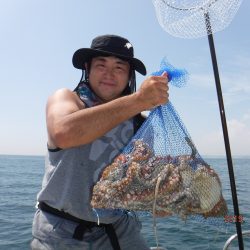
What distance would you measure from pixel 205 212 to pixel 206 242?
9689mm

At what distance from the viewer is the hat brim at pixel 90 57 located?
3.24 m

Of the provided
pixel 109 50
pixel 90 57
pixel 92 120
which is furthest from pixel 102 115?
pixel 90 57

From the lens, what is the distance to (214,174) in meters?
2.55

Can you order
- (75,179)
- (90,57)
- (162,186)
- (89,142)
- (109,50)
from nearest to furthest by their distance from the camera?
(162,186), (89,142), (75,179), (109,50), (90,57)

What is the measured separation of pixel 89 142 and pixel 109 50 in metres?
0.98

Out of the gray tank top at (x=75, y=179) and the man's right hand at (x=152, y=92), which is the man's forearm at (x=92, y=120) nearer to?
the man's right hand at (x=152, y=92)

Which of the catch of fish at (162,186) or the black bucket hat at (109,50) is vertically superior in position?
the black bucket hat at (109,50)

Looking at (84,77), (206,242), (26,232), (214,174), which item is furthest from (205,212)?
(26,232)

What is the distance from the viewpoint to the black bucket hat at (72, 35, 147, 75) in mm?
3232

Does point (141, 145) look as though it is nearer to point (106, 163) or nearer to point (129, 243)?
point (106, 163)

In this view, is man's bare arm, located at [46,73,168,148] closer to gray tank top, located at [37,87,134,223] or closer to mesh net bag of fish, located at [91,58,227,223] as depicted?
mesh net bag of fish, located at [91,58,227,223]

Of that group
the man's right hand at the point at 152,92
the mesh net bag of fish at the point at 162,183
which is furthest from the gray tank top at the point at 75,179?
the man's right hand at the point at 152,92

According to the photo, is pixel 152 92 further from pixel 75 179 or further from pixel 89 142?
pixel 75 179

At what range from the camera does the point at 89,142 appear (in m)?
2.73
